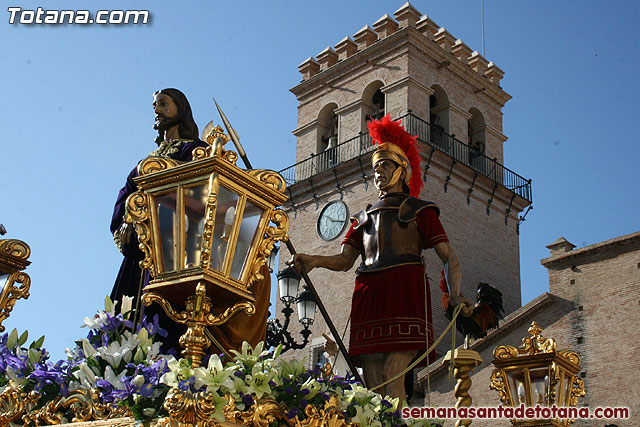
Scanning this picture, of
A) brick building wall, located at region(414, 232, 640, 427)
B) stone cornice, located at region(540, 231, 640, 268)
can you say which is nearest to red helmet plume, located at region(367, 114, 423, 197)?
brick building wall, located at region(414, 232, 640, 427)

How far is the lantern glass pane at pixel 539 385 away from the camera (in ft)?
16.8

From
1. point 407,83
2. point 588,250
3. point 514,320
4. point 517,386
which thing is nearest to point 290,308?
point 517,386

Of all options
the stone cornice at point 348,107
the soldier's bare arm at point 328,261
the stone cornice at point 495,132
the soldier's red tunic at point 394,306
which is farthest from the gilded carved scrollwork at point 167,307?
the stone cornice at point 495,132

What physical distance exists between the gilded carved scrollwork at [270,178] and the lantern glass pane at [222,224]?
20 centimetres

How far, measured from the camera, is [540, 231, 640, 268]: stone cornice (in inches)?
758

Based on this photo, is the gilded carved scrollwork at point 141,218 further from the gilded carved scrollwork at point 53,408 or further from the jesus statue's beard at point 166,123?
the jesus statue's beard at point 166,123

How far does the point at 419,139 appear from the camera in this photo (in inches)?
1043

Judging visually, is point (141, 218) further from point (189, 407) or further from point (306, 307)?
point (306, 307)

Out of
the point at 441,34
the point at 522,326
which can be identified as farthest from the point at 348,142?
the point at 522,326

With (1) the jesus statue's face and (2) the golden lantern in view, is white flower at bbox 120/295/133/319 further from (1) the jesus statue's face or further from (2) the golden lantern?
(1) the jesus statue's face

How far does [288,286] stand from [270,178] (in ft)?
24.7

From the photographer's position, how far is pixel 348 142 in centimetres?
2844

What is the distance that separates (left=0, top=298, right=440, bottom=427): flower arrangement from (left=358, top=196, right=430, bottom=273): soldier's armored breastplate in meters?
1.86

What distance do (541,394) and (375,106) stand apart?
983 inches
